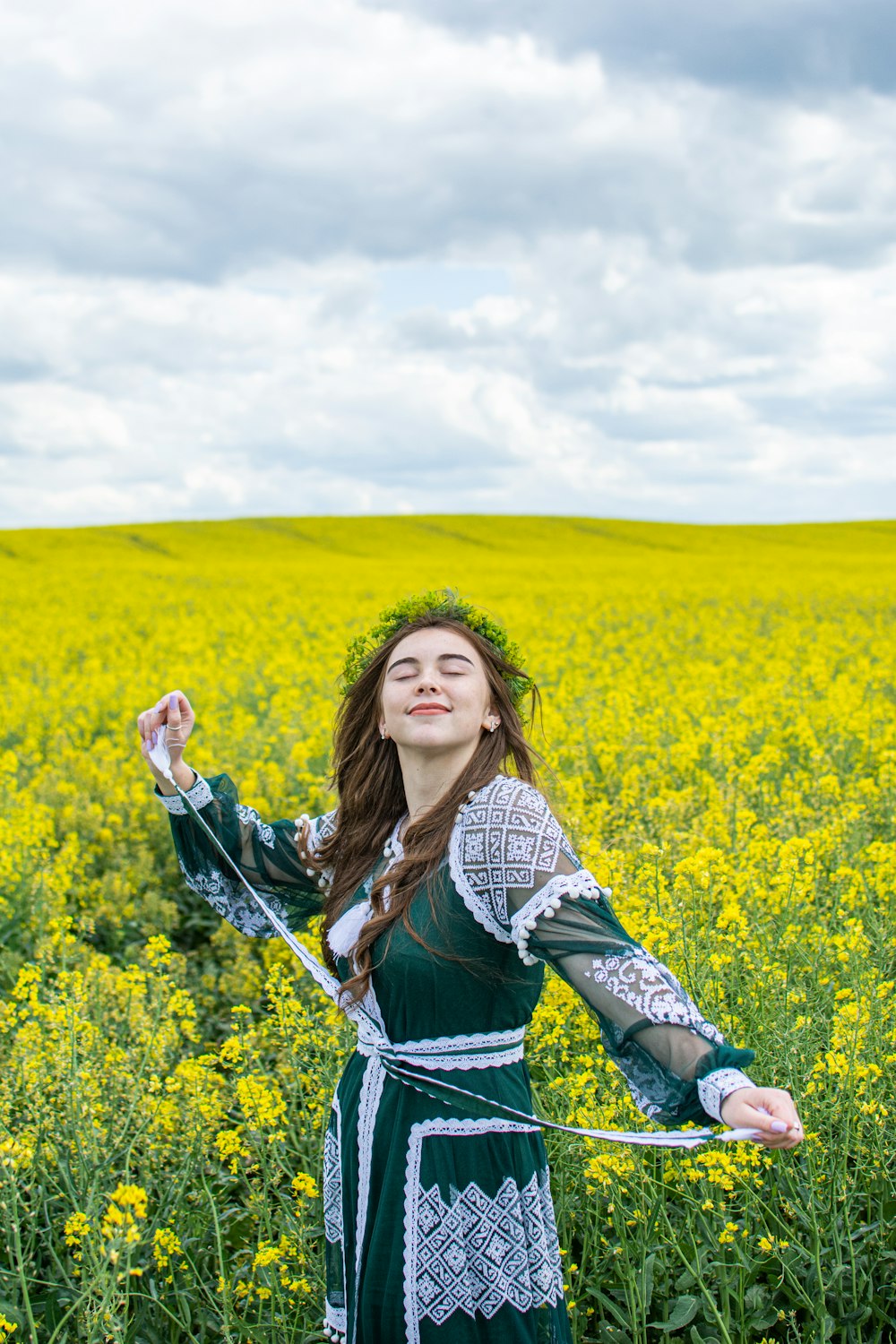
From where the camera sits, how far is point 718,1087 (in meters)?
1.64

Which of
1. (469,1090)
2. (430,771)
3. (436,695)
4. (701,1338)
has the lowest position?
(701,1338)

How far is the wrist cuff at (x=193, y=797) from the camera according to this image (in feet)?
8.86

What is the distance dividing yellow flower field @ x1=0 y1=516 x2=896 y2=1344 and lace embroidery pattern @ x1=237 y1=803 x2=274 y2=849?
665 mm

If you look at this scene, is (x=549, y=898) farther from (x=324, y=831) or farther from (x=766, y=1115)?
(x=324, y=831)

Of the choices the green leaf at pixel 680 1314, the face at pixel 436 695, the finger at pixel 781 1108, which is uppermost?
the face at pixel 436 695

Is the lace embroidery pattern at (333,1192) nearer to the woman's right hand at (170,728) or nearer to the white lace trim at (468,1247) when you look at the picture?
the white lace trim at (468,1247)

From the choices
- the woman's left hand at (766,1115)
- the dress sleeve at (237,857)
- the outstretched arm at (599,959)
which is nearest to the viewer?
the woman's left hand at (766,1115)

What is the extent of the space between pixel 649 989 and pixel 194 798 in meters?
1.35

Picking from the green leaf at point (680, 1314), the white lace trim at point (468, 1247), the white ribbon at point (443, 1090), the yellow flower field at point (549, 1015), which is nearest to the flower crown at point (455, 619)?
the yellow flower field at point (549, 1015)

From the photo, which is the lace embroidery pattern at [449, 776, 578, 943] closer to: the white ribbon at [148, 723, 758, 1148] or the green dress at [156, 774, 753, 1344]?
the green dress at [156, 774, 753, 1344]

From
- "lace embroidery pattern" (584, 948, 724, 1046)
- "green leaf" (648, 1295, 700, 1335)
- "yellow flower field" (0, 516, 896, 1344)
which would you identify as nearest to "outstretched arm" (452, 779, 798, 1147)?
"lace embroidery pattern" (584, 948, 724, 1046)

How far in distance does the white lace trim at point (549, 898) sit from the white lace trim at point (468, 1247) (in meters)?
0.45

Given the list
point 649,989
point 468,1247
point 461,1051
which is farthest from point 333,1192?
point 649,989

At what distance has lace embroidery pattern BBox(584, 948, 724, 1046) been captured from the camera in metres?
1.73
